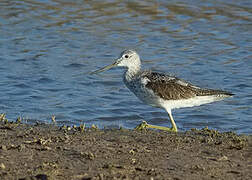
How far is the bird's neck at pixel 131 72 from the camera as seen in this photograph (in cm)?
950

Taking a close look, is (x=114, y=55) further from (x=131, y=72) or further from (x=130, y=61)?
(x=131, y=72)

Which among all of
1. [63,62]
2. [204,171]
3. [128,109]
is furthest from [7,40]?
[204,171]

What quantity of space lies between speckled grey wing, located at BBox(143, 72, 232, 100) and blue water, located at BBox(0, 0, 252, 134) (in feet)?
3.54

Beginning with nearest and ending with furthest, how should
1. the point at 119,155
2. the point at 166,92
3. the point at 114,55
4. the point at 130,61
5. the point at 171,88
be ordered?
the point at 119,155, the point at 166,92, the point at 171,88, the point at 130,61, the point at 114,55

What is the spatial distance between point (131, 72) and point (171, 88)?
89cm

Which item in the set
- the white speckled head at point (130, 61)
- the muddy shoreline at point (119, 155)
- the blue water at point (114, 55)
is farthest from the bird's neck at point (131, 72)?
the muddy shoreline at point (119, 155)

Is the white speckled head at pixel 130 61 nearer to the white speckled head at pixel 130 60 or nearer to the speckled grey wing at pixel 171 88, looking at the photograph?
the white speckled head at pixel 130 60

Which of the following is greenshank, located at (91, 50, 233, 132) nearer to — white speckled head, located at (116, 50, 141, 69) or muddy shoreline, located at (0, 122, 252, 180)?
white speckled head, located at (116, 50, 141, 69)

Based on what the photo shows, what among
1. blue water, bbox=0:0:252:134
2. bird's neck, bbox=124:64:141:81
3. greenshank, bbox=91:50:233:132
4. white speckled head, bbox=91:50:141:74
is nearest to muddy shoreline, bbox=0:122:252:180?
greenshank, bbox=91:50:233:132

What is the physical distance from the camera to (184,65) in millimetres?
13648

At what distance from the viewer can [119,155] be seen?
696cm

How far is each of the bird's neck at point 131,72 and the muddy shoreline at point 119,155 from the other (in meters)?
1.26

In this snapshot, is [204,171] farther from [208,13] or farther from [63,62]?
[208,13]

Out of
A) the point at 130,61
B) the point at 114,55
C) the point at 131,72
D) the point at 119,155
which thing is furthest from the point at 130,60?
the point at 114,55
